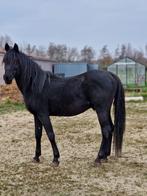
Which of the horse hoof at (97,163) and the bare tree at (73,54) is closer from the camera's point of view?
the horse hoof at (97,163)

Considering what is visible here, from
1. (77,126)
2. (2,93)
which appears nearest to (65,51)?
(2,93)

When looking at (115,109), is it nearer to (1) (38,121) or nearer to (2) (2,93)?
(1) (38,121)

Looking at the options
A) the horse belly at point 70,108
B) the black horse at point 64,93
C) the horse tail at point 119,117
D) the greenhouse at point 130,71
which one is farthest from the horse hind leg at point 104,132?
the greenhouse at point 130,71

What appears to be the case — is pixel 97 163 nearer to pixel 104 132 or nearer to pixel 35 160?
pixel 104 132

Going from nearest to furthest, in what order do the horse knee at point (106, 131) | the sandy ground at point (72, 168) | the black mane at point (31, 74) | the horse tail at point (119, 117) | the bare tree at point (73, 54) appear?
the sandy ground at point (72, 168)
the black mane at point (31, 74)
the horse knee at point (106, 131)
the horse tail at point (119, 117)
the bare tree at point (73, 54)

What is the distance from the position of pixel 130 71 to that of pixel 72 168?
1177 inches

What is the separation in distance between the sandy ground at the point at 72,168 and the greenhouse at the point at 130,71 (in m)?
25.3

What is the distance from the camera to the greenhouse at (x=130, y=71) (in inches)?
1314

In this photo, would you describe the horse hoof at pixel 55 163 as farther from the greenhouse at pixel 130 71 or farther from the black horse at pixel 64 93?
the greenhouse at pixel 130 71

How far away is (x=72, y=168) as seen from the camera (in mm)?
5117

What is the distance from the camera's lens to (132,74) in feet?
111

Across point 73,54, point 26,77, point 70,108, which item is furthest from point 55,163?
point 73,54

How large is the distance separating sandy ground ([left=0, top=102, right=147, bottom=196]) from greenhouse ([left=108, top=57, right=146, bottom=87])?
25.3m

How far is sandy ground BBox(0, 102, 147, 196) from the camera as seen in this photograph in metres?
4.15
